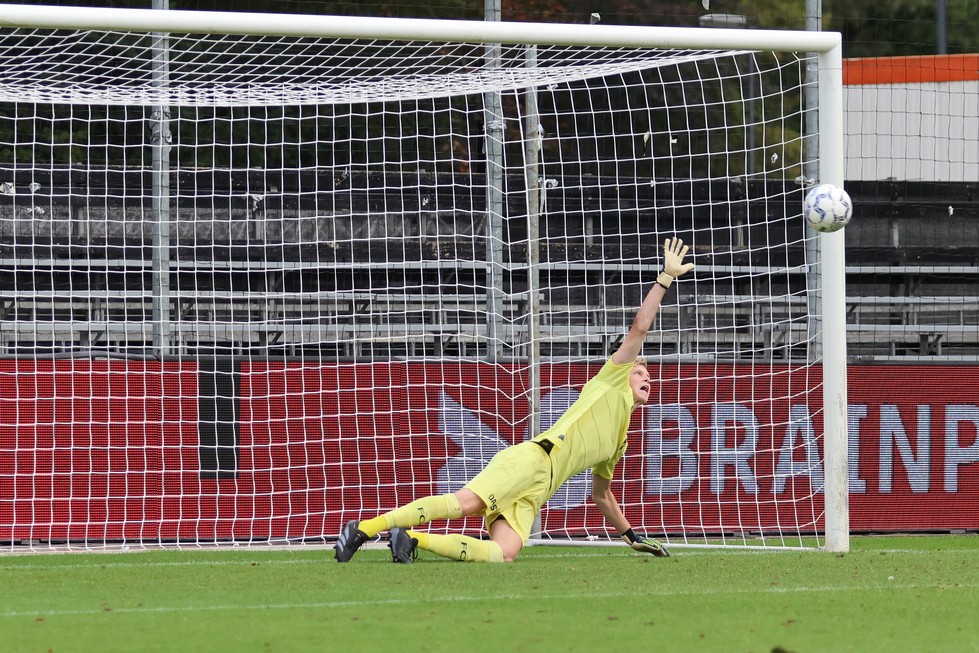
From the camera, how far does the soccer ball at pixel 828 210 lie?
696cm

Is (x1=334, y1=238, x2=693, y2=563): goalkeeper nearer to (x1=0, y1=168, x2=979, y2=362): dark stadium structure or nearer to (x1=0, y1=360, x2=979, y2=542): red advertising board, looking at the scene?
(x1=0, y1=360, x2=979, y2=542): red advertising board

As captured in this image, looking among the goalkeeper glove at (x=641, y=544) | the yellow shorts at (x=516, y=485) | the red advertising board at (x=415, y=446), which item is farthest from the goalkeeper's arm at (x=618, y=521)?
the red advertising board at (x=415, y=446)

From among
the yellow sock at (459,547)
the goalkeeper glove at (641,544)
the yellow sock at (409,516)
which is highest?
the yellow sock at (409,516)

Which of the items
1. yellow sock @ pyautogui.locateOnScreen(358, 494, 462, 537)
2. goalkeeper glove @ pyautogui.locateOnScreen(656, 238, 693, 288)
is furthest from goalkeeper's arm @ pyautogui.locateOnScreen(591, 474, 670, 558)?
goalkeeper glove @ pyautogui.locateOnScreen(656, 238, 693, 288)

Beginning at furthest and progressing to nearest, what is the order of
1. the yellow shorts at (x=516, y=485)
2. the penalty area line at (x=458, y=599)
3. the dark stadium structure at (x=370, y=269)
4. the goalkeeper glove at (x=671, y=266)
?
the dark stadium structure at (x=370, y=269)
the goalkeeper glove at (x=671, y=266)
the yellow shorts at (x=516, y=485)
the penalty area line at (x=458, y=599)

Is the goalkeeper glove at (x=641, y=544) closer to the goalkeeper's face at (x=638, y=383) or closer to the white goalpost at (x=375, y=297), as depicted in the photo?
the goalkeeper's face at (x=638, y=383)

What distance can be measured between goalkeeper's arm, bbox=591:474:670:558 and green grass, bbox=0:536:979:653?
0.38 ft

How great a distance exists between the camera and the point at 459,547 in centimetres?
655

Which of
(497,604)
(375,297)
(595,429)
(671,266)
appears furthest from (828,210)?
(375,297)

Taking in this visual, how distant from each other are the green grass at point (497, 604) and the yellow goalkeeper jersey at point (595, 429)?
53 centimetres

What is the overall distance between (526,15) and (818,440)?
4.49 m

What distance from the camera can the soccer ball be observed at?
6957 mm

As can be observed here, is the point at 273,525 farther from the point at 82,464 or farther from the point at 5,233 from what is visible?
the point at 5,233

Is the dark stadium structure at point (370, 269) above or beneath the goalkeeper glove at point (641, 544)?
above
